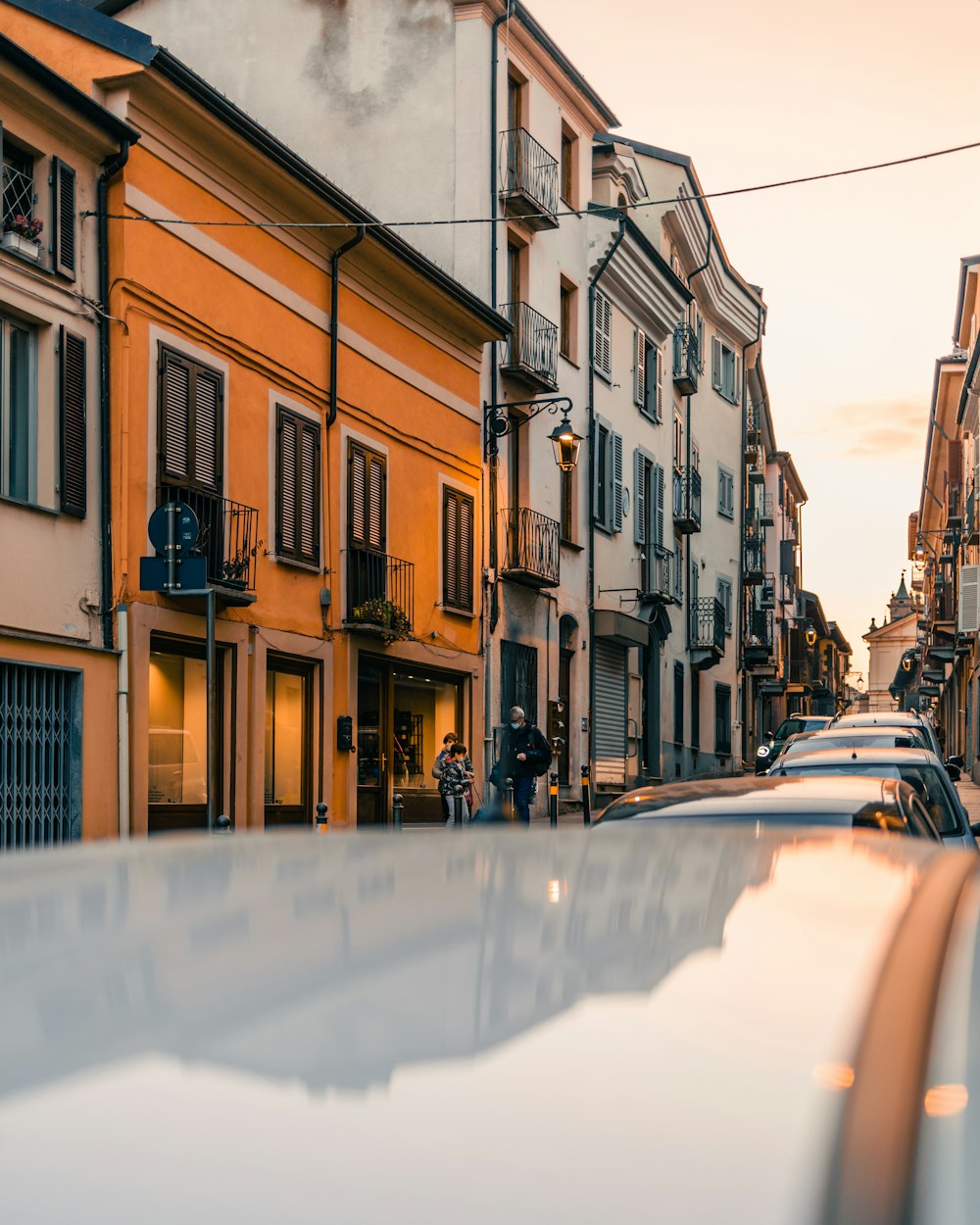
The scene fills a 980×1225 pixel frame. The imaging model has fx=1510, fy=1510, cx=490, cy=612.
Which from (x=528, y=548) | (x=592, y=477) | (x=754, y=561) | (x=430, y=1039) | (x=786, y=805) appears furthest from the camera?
(x=754, y=561)

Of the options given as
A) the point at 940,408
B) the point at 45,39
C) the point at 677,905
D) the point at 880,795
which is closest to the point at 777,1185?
the point at 677,905

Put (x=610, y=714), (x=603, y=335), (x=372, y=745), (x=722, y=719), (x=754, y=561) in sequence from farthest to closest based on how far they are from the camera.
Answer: (x=754, y=561), (x=722, y=719), (x=610, y=714), (x=603, y=335), (x=372, y=745)

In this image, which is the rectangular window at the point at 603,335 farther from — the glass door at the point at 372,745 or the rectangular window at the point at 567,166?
the glass door at the point at 372,745

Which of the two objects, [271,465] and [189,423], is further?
[271,465]

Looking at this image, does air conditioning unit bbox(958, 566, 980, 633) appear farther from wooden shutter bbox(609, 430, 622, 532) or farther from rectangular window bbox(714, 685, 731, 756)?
wooden shutter bbox(609, 430, 622, 532)

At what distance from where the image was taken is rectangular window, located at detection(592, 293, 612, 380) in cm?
3045

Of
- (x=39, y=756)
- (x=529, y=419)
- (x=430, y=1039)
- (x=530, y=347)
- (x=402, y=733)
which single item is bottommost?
(x=402, y=733)

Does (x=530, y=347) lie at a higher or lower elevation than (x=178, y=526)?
higher

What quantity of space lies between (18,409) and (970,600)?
33271 mm

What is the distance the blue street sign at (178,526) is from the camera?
47.4 feet

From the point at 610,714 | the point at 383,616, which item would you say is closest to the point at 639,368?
the point at 610,714

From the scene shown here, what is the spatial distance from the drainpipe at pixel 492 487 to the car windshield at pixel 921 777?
1378 cm

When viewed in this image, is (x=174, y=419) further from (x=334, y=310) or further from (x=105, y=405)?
(x=334, y=310)

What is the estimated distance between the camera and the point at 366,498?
20.5 meters
